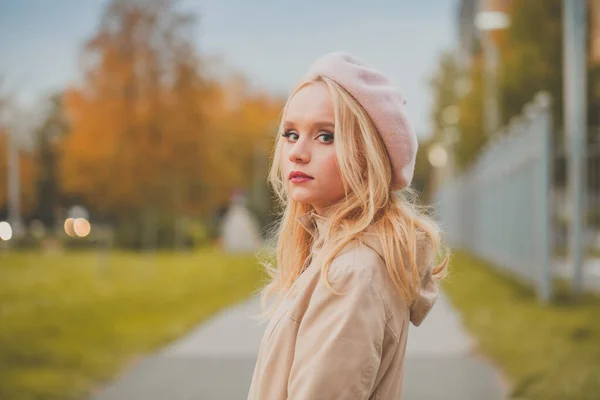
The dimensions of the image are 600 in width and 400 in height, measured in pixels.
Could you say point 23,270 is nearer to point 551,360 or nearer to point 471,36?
point 551,360

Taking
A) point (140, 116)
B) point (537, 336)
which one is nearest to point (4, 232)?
point (537, 336)

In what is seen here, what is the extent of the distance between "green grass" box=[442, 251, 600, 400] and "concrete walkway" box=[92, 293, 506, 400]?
0.68 ft

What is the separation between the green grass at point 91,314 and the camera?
6.83 meters

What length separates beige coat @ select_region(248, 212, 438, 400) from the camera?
1.64m

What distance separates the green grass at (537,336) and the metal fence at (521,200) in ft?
1.86

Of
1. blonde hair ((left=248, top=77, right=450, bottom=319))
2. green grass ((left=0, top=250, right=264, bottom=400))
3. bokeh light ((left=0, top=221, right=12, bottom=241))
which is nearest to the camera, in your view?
blonde hair ((left=248, top=77, right=450, bottom=319))

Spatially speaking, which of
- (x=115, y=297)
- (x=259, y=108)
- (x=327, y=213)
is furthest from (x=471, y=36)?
(x=327, y=213)

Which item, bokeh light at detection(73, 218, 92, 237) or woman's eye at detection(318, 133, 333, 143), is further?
bokeh light at detection(73, 218, 92, 237)

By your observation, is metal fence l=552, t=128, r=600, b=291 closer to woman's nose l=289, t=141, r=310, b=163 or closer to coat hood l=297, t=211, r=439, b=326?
coat hood l=297, t=211, r=439, b=326

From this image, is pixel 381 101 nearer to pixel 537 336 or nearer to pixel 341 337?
pixel 341 337

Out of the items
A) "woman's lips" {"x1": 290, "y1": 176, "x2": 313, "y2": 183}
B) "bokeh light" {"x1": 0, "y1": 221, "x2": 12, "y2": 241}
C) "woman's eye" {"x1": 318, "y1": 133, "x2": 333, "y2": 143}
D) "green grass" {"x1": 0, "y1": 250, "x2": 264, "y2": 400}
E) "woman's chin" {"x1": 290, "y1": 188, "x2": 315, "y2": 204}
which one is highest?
"woman's eye" {"x1": 318, "y1": 133, "x2": 333, "y2": 143}

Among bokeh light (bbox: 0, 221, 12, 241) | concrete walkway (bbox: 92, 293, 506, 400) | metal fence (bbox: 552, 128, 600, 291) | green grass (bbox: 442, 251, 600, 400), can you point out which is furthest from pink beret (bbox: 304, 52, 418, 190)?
metal fence (bbox: 552, 128, 600, 291)

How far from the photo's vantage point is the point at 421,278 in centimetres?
193

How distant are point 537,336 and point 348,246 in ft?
22.1
